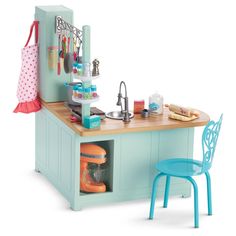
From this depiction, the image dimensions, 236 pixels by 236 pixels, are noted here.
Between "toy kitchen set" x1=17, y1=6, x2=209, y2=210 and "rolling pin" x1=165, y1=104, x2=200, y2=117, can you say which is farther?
"rolling pin" x1=165, y1=104, x2=200, y2=117

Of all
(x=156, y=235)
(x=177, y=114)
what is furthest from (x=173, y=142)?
(x=156, y=235)

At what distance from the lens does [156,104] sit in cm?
970

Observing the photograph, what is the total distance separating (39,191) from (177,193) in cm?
151

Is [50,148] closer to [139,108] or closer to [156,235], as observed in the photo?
[139,108]

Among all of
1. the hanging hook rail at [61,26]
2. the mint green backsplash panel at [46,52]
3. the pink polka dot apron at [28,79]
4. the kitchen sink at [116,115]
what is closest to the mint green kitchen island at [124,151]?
the kitchen sink at [116,115]

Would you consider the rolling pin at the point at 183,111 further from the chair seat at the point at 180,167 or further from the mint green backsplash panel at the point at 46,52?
the mint green backsplash panel at the point at 46,52

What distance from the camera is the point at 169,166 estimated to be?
9195mm

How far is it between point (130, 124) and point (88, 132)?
56 centimetres

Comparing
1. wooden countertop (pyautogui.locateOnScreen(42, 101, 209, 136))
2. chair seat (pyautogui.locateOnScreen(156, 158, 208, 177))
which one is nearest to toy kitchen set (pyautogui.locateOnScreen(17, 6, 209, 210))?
wooden countertop (pyautogui.locateOnScreen(42, 101, 209, 136))

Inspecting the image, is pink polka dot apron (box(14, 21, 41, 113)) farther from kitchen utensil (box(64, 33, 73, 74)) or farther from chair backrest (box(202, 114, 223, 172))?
chair backrest (box(202, 114, 223, 172))

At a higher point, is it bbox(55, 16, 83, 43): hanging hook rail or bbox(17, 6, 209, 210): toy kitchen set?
bbox(55, 16, 83, 43): hanging hook rail


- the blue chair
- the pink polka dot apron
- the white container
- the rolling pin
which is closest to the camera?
the blue chair

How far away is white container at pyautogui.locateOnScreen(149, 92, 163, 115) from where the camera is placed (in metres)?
9.71

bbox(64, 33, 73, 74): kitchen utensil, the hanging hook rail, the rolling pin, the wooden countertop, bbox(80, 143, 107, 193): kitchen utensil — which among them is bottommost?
bbox(80, 143, 107, 193): kitchen utensil
